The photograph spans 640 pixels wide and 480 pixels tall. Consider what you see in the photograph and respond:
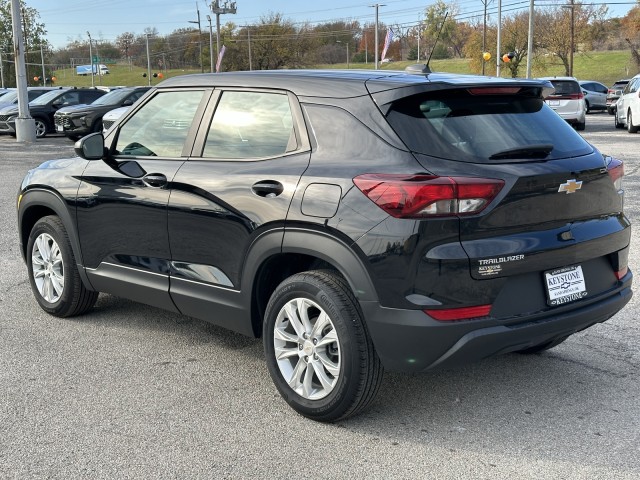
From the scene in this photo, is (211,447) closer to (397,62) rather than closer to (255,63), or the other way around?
(255,63)

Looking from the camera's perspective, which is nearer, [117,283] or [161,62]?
[117,283]

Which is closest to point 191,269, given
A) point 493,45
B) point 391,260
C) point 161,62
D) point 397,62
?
point 391,260

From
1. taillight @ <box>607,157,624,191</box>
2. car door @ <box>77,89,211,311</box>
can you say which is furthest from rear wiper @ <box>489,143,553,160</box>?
car door @ <box>77,89,211,311</box>

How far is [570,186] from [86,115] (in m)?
20.9

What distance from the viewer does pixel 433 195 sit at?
3283 mm

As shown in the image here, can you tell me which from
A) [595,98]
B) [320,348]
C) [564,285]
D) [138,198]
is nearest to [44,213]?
[138,198]

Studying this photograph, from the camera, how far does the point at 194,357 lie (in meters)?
4.69

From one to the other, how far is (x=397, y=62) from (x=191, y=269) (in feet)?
346

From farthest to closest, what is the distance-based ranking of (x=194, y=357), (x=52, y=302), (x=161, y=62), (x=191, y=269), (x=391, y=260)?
(x=161, y=62)
(x=52, y=302)
(x=194, y=357)
(x=191, y=269)
(x=391, y=260)

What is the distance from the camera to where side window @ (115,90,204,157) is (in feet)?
14.8

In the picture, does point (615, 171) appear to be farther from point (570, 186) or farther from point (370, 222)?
point (370, 222)

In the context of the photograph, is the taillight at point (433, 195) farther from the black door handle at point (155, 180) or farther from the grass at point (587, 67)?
the grass at point (587, 67)

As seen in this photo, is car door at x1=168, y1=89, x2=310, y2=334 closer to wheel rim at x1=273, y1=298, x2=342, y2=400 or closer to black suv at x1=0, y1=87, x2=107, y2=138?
wheel rim at x1=273, y1=298, x2=342, y2=400

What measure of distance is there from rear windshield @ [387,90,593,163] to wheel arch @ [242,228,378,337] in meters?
0.60
